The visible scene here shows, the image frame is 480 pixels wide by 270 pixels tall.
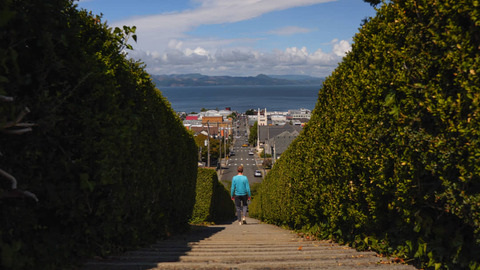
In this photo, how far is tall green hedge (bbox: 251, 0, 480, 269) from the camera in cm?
348

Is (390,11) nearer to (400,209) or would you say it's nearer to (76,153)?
(400,209)

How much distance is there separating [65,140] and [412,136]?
3783 mm

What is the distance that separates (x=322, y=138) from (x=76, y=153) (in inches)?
190

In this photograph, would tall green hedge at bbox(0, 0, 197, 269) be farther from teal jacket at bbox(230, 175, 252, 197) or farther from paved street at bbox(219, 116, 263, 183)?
paved street at bbox(219, 116, 263, 183)

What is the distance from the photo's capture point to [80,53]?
435 cm

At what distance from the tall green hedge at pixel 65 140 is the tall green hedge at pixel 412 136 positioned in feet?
10.9

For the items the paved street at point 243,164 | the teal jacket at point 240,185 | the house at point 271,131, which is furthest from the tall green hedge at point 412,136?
the house at point 271,131

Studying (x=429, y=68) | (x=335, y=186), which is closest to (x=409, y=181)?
(x=429, y=68)

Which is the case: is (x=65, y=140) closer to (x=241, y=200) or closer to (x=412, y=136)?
(x=412, y=136)

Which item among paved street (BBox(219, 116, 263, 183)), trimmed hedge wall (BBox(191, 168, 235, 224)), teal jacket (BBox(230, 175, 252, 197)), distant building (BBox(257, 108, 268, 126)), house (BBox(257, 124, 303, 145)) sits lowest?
paved street (BBox(219, 116, 263, 183))

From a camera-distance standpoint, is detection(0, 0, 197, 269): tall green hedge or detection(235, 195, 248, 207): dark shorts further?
detection(235, 195, 248, 207): dark shorts

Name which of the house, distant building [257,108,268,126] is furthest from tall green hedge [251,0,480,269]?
distant building [257,108,268,126]

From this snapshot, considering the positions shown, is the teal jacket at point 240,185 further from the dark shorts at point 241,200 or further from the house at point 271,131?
the house at point 271,131

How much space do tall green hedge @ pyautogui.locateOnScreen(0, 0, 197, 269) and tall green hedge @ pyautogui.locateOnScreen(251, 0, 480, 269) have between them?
3.32 meters
